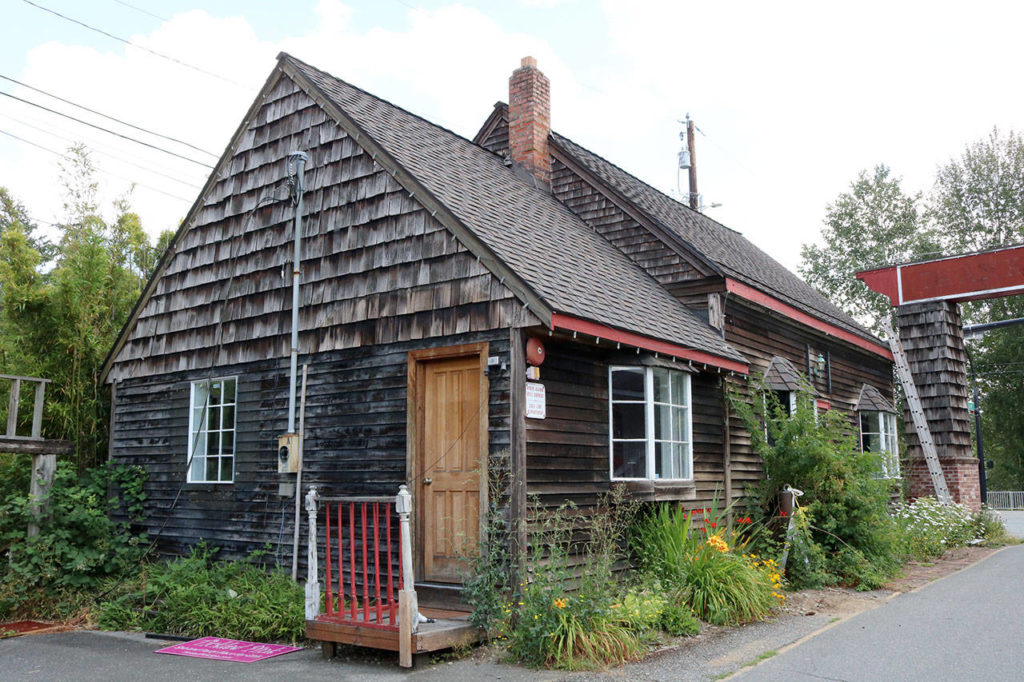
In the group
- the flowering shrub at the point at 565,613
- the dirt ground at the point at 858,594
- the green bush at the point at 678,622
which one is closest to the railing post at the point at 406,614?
the flowering shrub at the point at 565,613

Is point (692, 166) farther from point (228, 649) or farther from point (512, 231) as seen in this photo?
point (228, 649)

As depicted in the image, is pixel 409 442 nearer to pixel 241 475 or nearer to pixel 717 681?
pixel 241 475

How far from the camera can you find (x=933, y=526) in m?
13.7

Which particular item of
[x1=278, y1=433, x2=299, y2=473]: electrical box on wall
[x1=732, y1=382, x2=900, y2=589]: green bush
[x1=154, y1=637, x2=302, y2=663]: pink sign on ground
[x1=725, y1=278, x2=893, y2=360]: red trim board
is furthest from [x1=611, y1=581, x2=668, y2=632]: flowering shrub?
[x1=725, y1=278, x2=893, y2=360]: red trim board

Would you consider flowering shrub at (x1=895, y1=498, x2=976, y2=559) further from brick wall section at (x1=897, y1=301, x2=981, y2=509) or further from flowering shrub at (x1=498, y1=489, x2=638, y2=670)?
flowering shrub at (x1=498, y1=489, x2=638, y2=670)

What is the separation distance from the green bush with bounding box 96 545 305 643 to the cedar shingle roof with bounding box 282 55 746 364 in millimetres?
4119

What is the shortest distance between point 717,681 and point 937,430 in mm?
12532

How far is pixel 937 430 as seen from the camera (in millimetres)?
16312

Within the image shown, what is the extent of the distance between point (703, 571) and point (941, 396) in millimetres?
10443

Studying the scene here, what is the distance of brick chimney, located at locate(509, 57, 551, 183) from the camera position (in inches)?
533

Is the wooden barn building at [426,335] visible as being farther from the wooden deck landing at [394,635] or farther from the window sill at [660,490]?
the wooden deck landing at [394,635]

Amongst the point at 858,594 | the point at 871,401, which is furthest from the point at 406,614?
the point at 871,401

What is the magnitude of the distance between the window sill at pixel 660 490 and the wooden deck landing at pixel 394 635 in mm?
2201

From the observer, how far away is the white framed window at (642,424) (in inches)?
347
